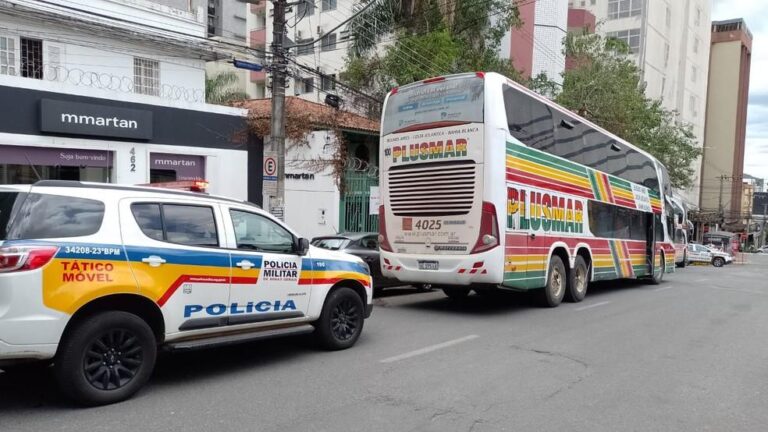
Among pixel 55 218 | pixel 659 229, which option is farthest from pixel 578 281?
pixel 55 218

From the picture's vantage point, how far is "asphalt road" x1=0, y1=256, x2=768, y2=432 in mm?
4820

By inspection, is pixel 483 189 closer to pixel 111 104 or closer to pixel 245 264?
→ pixel 245 264

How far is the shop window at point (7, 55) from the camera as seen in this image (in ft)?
48.1

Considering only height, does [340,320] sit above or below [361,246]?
below

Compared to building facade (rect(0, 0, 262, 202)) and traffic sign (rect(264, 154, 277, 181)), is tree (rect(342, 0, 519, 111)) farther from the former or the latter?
traffic sign (rect(264, 154, 277, 181))

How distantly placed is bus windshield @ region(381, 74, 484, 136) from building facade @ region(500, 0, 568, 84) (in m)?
22.7

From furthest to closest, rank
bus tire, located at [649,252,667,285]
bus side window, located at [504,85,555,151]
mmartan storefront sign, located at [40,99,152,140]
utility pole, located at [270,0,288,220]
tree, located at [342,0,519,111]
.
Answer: tree, located at [342,0,519,111] → bus tire, located at [649,252,667,285] → mmartan storefront sign, located at [40,99,152,140] → utility pole, located at [270,0,288,220] → bus side window, located at [504,85,555,151]

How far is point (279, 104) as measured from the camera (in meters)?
13.2

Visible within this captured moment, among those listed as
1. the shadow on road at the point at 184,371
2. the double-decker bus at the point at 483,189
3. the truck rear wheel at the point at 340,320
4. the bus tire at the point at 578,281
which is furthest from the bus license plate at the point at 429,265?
the bus tire at the point at 578,281

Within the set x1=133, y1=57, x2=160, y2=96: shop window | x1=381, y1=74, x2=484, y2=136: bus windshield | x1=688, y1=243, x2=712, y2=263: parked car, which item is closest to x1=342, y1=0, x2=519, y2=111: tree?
x1=133, y1=57, x2=160, y2=96: shop window

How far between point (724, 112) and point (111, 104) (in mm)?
79384

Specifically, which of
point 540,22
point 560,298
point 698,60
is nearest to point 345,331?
point 560,298

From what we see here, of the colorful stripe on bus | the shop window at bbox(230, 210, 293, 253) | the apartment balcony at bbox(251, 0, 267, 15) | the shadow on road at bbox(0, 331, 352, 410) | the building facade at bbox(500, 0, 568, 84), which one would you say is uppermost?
the apartment balcony at bbox(251, 0, 267, 15)

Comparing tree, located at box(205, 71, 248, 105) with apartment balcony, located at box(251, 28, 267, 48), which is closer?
tree, located at box(205, 71, 248, 105)
